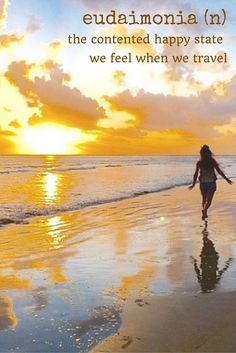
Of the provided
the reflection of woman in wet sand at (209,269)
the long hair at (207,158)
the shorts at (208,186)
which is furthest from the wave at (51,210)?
the reflection of woman in wet sand at (209,269)

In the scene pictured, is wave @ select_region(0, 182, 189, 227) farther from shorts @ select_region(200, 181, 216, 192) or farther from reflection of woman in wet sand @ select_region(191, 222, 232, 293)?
reflection of woman in wet sand @ select_region(191, 222, 232, 293)

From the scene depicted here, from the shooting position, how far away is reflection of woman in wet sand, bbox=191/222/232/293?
5738 mm

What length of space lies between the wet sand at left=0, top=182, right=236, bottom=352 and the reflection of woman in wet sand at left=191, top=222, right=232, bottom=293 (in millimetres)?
15

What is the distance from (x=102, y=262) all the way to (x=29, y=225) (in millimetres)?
5344

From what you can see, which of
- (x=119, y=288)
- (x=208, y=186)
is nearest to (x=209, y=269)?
(x=119, y=288)

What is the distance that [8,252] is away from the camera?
26.8 ft

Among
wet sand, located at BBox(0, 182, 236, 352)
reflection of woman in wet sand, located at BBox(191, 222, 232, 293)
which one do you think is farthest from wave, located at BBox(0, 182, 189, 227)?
reflection of woman in wet sand, located at BBox(191, 222, 232, 293)

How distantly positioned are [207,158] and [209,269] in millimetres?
5832

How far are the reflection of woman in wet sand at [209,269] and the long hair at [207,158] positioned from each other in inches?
158

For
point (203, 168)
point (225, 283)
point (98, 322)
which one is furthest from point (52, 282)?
point (203, 168)

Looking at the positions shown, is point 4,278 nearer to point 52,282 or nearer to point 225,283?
point 52,282

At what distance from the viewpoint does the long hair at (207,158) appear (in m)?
11.9

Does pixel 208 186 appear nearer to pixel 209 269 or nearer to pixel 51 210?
pixel 209 269

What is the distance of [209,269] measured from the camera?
654cm
